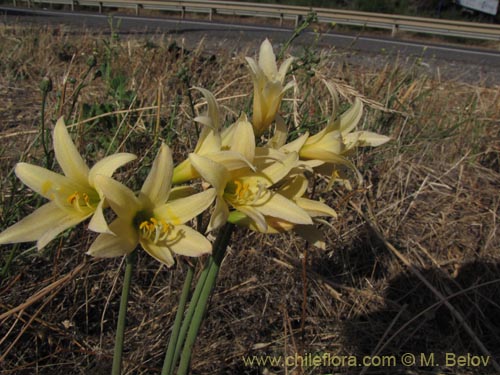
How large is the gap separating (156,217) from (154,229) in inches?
1.3

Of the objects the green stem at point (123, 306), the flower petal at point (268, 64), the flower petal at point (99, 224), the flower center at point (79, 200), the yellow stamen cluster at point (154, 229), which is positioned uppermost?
the flower petal at point (268, 64)

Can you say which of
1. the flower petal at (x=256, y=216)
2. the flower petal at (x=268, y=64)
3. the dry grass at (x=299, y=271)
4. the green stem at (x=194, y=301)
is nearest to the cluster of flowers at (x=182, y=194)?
the flower petal at (x=256, y=216)

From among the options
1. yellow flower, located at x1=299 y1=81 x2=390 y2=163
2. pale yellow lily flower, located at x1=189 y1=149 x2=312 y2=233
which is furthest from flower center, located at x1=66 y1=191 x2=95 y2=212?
yellow flower, located at x1=299 y1=81 x2=390 y2=163

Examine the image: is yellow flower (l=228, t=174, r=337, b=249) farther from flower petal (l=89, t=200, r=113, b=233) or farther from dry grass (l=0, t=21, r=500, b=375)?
dry grass (l=0, t=21, r=500, b=375)

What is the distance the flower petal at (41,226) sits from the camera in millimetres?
975

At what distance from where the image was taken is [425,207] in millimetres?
2832

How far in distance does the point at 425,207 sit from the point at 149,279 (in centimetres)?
159

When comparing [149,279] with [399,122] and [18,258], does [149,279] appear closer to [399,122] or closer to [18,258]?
[18,258]

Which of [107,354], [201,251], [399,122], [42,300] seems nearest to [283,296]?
[107,354]

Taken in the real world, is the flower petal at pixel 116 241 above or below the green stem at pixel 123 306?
above

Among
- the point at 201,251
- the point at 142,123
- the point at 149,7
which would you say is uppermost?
the point at 201,251

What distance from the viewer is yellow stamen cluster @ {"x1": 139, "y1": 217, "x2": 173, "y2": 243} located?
106 cm

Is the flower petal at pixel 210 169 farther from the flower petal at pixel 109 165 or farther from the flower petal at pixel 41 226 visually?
the flower petal at pixel 41 226

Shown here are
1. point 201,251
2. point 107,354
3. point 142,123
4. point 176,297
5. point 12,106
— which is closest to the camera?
point 201,251
